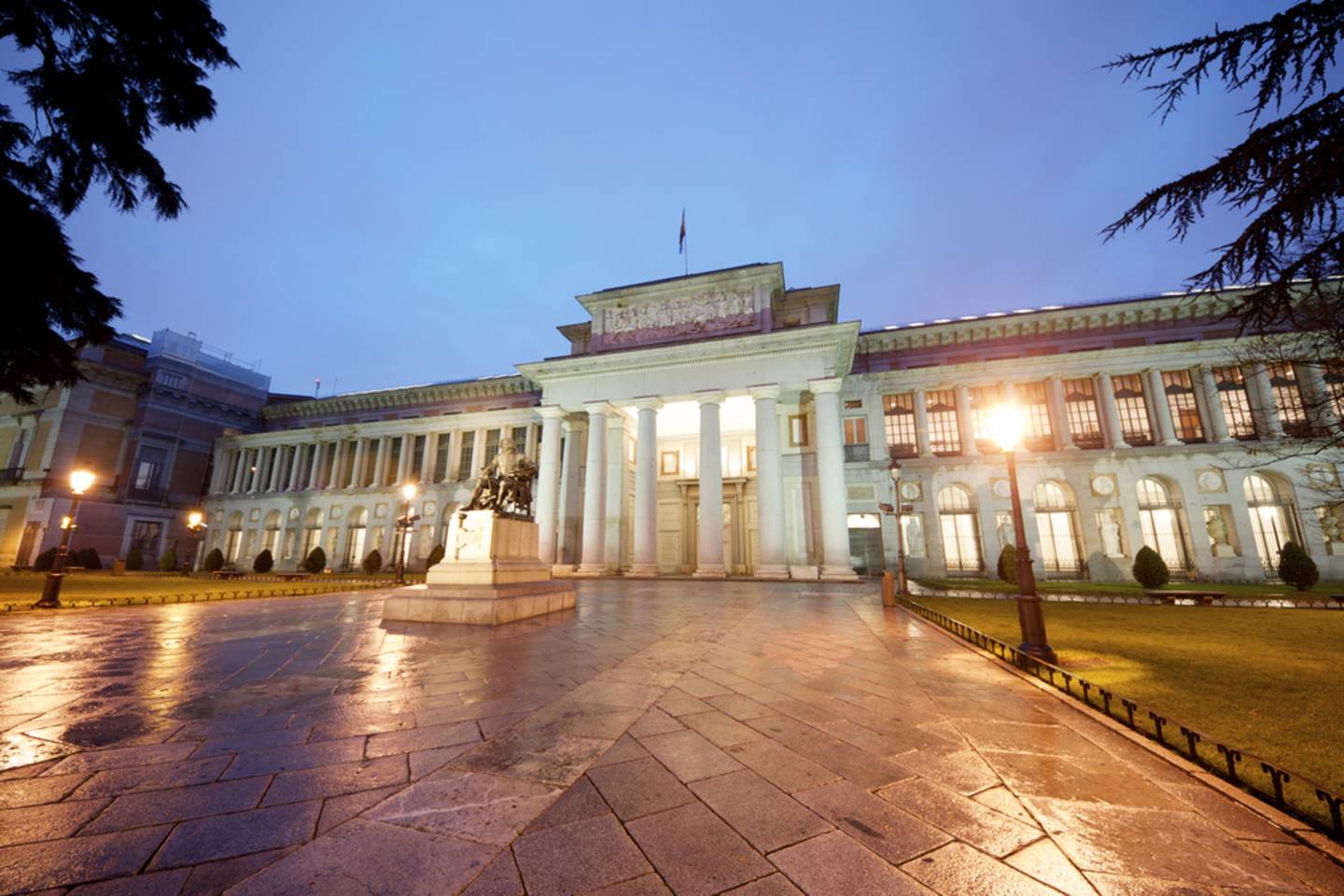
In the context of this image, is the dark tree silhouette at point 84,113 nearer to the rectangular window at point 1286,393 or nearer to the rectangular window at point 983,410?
the rectangular window at point 983,410

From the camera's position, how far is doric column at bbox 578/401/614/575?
2325 centimetres

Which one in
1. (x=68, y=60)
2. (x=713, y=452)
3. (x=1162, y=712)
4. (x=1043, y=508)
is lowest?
(x=1162, y=712)

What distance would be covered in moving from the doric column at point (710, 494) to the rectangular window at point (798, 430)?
5230mm

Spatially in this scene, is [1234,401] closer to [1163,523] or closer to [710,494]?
[1163,523]

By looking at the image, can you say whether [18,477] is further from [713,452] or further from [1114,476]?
[1114,476]

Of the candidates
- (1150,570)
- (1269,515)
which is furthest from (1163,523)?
(1150,570)

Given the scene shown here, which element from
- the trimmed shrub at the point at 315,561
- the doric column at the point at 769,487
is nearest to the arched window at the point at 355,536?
the trimmed shrub at the point at 315,561

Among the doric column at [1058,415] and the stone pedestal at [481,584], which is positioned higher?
the doric column at [1058,415]

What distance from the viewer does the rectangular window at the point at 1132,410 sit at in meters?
25.9

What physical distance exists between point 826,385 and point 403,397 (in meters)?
35.5

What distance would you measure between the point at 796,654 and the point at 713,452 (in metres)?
16.7

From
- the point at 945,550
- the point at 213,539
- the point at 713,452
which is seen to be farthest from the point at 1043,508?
the point at 213,539

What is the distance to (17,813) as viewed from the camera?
216cm

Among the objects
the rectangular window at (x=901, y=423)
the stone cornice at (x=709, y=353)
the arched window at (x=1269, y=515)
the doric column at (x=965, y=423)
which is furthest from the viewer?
the rectangular window at (x=901, y=423)
